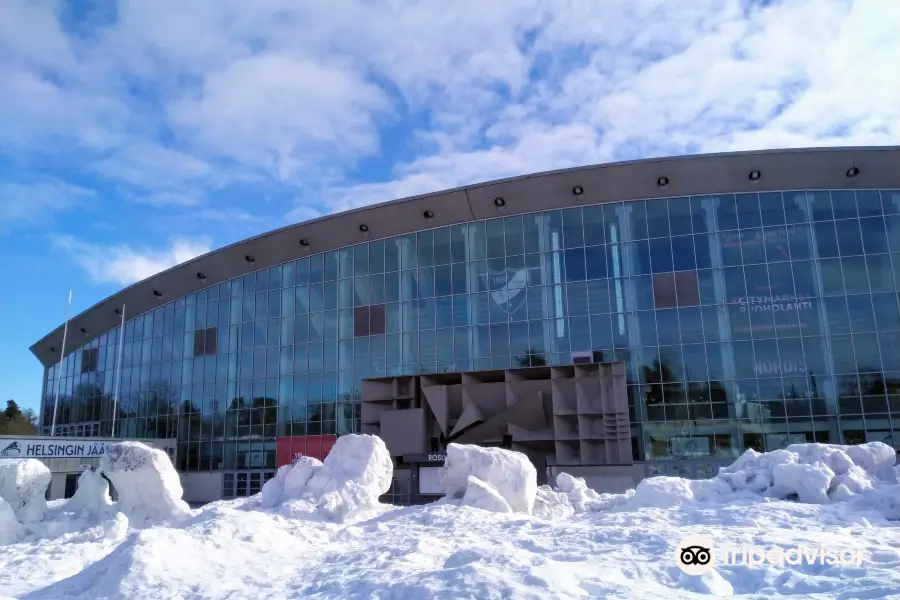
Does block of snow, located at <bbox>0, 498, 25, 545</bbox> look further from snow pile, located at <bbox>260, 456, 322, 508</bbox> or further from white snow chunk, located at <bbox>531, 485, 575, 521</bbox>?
white snow chunk, located at <bbox>531, 485, 575, 521</bbox>

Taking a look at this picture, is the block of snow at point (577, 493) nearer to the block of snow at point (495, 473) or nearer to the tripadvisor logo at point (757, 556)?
the block of snow at point (495, 473)

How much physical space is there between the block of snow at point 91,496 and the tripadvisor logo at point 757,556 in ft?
39.1

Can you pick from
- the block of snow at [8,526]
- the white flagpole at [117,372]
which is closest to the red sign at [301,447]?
the white flagpole at [117,372]

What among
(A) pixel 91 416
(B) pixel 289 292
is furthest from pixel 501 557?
(A) pixel 91 416

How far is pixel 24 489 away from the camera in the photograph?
45.2 ft

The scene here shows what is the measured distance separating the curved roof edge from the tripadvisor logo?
22.0 meters

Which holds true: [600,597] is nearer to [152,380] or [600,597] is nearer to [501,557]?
[501,557]

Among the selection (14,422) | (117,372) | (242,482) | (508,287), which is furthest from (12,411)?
(508,287)

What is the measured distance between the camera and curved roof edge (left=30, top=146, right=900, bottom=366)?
1048 inches

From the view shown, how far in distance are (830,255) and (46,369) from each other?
46775mm

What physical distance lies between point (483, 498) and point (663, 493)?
3413mm

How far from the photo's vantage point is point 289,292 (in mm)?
34531

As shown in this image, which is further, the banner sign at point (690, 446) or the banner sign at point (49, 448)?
the banner sign at point (690, 446)

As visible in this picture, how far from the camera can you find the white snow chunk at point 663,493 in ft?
43.3
